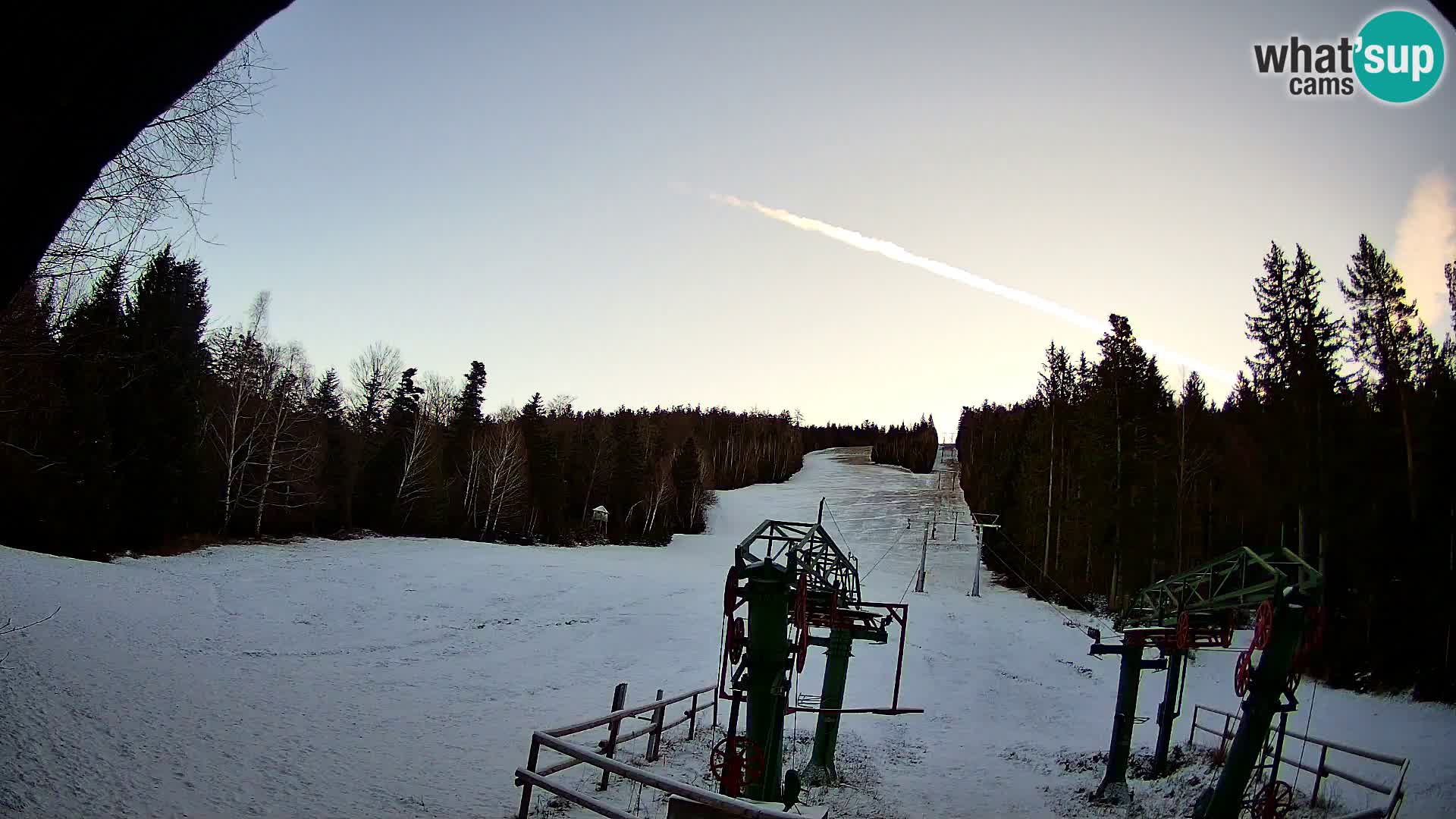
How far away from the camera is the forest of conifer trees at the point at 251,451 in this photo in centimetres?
2536

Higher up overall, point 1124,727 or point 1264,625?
point 1264,625

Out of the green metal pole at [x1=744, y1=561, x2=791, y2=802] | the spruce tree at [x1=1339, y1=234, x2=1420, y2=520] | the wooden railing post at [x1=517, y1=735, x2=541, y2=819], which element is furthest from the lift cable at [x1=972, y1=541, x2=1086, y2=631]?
the wooden railing post at [x1=517, y1=735, x2=541, y2=819]

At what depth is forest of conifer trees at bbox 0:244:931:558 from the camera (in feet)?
83.2

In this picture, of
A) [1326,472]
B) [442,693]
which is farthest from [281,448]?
[1326,472]

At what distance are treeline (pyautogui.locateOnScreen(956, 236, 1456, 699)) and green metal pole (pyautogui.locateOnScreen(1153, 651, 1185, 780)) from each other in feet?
13.2

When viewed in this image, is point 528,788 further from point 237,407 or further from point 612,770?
point 237,407

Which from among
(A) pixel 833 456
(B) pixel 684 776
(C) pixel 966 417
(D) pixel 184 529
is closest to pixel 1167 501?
(B) pixel 684 776

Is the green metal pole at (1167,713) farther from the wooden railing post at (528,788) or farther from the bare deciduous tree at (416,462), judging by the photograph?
the bare deciduous tree at (416,462)

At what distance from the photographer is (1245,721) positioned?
10.9m

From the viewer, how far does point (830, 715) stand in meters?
15.9

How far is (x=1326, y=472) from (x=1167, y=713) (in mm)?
13562

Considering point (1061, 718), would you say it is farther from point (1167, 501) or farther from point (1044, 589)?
point (1044, 589)

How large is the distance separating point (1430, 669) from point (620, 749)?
2200cm

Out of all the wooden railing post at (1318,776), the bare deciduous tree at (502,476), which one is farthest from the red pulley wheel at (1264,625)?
the bare deciduous tree at (502,476)
